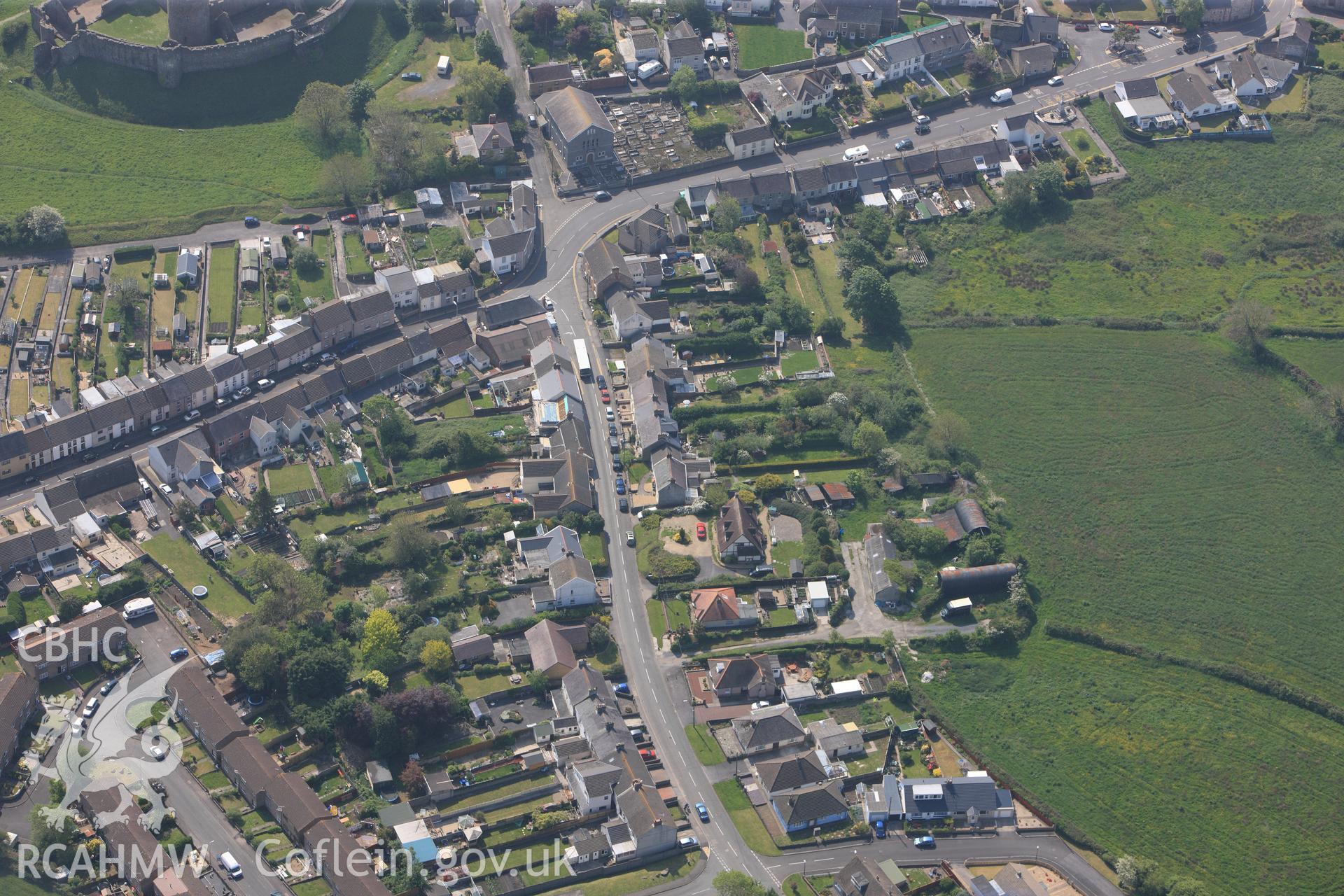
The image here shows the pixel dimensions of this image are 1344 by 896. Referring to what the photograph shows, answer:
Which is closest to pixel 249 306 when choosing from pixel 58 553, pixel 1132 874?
pixel 58 553

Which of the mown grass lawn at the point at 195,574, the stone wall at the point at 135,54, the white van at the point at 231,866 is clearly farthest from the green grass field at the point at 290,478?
the stone wall at the point at 135,54

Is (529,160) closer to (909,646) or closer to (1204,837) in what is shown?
(909,646)

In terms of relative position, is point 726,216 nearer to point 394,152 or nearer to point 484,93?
point 484,93

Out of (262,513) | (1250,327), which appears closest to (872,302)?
(1250,327)

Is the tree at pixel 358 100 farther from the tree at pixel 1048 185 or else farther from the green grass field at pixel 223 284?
the tree at pixel 1048 185

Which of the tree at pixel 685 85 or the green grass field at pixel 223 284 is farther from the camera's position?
the tree at pixel 685 85
